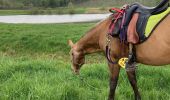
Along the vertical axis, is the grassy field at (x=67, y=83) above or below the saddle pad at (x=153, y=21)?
below

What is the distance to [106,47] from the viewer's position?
565 cm

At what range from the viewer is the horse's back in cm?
461

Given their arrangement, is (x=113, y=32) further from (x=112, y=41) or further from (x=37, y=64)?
(x=37, y=64)

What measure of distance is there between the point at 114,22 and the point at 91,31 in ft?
2.49

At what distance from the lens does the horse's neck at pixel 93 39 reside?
5.91m

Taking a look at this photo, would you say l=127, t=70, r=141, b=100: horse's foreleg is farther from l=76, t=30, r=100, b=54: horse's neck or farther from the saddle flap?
the saddle flap

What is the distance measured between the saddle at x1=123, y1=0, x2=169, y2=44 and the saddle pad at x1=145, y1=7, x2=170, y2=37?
7 centimetres

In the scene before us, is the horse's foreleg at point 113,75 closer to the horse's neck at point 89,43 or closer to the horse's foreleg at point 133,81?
the horse's foreleg at point 133,81

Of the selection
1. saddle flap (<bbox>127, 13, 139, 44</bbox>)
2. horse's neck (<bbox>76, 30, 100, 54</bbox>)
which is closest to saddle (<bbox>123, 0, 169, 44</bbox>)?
saddle flap (<bbox>127, 13, 139, 44</bbox>)

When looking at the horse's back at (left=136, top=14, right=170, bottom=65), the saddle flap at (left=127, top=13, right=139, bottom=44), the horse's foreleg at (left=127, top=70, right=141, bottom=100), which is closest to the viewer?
the horse's back at (left=136, top=14, right=170, bottom=65)

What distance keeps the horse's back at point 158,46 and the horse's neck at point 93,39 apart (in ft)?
3.60

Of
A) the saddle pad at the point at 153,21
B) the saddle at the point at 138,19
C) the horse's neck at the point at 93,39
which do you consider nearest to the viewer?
the saddle pad at the point at 153,21

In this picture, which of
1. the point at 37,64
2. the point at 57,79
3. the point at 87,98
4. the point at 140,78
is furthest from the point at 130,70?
the point at 37,64

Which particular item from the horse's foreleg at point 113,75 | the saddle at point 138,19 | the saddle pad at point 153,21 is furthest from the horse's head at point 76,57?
the saddle pad at point 153,21
